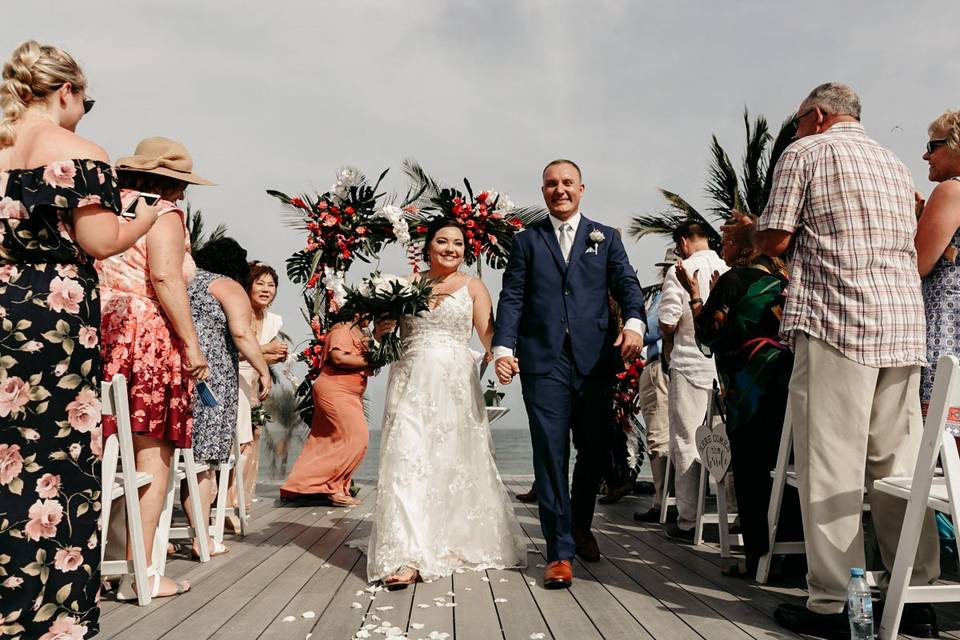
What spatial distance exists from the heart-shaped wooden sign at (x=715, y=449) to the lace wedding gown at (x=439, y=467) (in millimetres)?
1241

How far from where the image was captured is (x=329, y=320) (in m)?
8.02

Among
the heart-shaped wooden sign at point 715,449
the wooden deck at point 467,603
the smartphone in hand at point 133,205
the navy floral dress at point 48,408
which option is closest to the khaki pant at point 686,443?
the wooden deck at point 467,603

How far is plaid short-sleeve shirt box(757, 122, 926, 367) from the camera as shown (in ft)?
9.97

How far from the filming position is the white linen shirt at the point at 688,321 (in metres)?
5.55

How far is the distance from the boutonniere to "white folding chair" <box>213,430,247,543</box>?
9.44 feet

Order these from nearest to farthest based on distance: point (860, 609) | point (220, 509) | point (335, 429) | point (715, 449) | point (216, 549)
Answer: point (860, 609) < point (715, 449) < point (216, 549) < point (220, 509) < point (335, 429)

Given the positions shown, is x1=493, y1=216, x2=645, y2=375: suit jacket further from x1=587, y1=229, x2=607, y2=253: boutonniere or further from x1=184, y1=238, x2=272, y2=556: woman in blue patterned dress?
x1=184, y1=238, x2=272, y2=556: woman in blue patterned dress

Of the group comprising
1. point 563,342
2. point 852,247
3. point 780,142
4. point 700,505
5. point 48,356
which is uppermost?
point 780,142

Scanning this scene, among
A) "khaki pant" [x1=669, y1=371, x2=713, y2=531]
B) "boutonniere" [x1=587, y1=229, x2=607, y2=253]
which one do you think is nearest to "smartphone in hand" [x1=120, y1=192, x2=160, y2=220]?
"boutonniere" [x1=587, y1=229, x2=607, y2=253]

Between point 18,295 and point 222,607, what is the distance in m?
1.86

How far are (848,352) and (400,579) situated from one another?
2446mm

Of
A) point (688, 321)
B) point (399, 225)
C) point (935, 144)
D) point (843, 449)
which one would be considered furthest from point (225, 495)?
point (935, 144)

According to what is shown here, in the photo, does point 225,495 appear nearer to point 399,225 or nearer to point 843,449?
point 399,225

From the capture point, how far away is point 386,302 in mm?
4672
